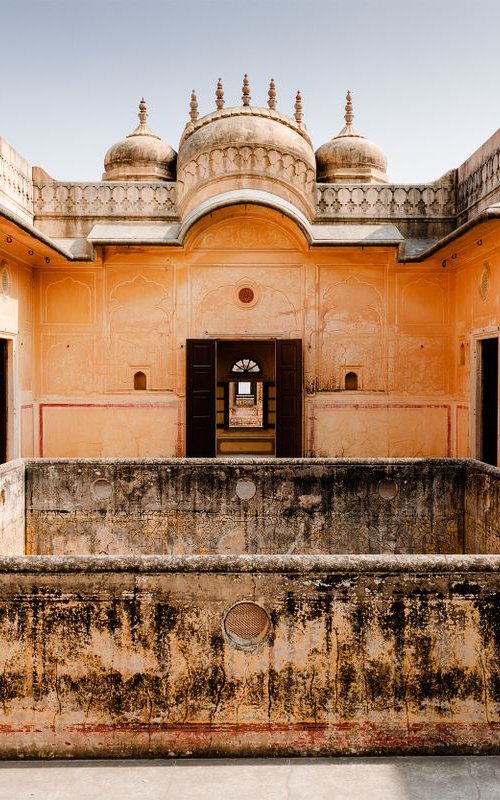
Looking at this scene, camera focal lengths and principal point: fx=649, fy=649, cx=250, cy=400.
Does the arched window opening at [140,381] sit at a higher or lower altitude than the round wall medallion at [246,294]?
lower

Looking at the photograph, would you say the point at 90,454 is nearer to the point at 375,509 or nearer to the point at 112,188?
the point at 112,188

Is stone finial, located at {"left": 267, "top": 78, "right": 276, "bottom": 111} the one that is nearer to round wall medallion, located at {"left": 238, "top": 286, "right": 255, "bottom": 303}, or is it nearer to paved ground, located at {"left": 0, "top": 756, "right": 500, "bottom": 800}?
round wall medallion, located at {"left": 238, "top": 286, "right": 255, "bottom": 303}

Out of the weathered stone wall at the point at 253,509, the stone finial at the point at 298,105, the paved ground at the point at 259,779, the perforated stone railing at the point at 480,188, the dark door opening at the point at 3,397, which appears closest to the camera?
the paved ground at the point at 259,779

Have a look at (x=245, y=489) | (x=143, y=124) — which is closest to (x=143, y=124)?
(x=143, y=124)

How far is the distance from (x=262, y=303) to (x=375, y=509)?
17.1ft

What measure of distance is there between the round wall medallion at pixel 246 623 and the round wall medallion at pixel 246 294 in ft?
26.0

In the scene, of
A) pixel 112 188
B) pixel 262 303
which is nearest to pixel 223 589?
pixel 262 303

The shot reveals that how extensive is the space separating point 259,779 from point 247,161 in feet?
30.7

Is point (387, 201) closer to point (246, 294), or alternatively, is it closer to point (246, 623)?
point (246, 294)

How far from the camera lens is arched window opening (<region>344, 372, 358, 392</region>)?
11031mm

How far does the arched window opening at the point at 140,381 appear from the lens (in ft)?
36.2

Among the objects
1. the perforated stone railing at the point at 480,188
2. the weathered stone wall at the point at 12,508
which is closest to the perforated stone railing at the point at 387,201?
the perforated stone railing at the point at 480,188

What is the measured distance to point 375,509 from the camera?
21.7 feet

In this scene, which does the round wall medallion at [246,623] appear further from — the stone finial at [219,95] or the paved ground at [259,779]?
the stone finial at [219,95]
